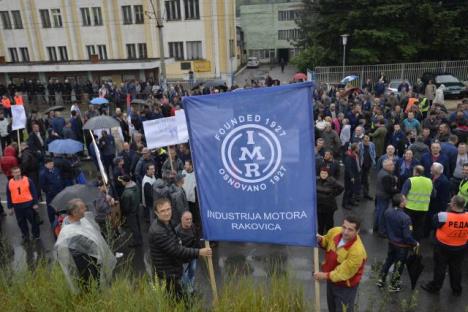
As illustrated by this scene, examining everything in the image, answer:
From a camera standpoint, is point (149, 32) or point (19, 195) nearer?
point (19, 195)

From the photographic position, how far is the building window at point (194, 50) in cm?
3509

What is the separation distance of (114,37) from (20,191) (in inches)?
1211

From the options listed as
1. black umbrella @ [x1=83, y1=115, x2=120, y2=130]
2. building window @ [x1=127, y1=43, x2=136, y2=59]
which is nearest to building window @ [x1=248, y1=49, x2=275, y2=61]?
building window @ [x1=127, y1=43, x2=136, y2=59]

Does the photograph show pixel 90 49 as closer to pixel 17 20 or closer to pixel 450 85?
pixel 17 20

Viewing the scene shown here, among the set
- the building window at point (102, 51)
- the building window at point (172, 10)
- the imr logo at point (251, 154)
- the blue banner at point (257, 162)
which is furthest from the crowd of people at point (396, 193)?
→ the building window at point (102, 51)

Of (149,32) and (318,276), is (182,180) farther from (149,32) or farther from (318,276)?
(149,32)

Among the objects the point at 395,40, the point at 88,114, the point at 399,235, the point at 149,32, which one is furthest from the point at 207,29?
the point at 399,235

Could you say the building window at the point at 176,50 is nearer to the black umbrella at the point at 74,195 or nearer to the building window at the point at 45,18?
the building window at the point at 45,18

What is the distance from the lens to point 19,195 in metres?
8.01

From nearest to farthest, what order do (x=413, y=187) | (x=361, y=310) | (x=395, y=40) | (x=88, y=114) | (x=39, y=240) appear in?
(x=361, y=310)
(x=413, y=187)
(x=39, y=240)
(x=88, y=114)
(x=395, y=40)

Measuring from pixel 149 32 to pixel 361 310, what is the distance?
109 ft

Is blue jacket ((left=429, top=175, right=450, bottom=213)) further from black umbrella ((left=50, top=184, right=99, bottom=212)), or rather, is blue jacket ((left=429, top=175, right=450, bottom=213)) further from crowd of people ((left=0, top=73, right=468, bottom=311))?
black umbrella ((left=50, top=184, right=99, bottom=212))

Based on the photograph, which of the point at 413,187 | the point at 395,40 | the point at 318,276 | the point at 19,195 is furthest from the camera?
the point at 395,40

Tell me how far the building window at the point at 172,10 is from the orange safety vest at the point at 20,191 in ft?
96.0
